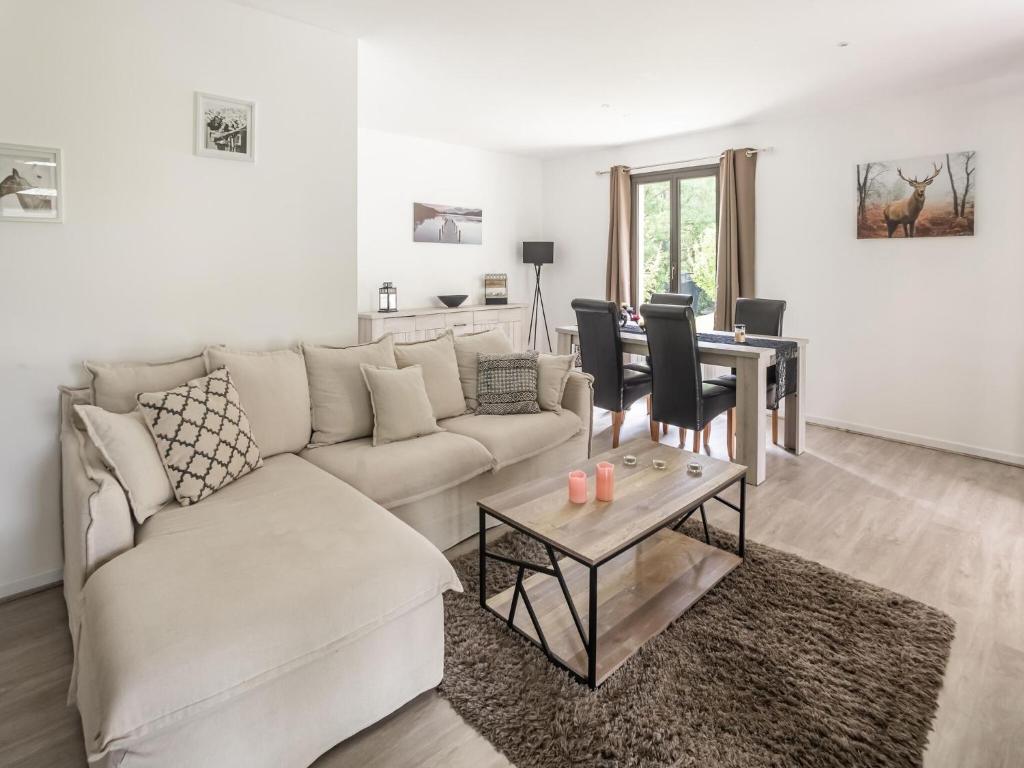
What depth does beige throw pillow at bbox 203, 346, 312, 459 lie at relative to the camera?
256 centimetres

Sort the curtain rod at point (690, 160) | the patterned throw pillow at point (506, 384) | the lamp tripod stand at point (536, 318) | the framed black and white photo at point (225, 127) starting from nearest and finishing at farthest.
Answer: the framed black and white photo at point (225, 127), the patterned throw pillow at point (506, 384), the curtain rod at point (690, 160), the lamp tripod stand at point (536, 318)

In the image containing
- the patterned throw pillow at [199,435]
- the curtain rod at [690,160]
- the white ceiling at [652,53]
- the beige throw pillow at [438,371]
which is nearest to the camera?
the patterned throw pillow at [199,435]

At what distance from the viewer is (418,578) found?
1733 mm

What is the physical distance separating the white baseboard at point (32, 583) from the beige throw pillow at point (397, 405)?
4.73 feet

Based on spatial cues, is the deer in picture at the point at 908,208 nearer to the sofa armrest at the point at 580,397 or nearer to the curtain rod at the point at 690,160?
the curtain rod at the point at 690,160

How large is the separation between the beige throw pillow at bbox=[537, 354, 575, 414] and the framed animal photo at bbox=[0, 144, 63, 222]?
235cm

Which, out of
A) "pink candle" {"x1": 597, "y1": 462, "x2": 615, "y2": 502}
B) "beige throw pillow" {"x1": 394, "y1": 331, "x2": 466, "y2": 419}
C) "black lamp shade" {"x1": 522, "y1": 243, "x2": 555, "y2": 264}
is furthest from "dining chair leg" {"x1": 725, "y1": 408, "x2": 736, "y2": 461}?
"black lamp shade" {"x1": 522, "y1": 243, "x2": 555, "y2": 264}

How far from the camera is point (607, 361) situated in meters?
4.09

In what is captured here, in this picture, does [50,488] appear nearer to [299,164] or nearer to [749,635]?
[299,164]

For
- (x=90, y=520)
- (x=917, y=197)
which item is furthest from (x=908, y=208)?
(x=90, y=520)

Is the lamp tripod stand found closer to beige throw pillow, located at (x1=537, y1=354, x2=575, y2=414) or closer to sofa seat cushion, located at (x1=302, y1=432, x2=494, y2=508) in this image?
beige throw pillow, located at (x1=537, y1=354, x2=575, y2=414)

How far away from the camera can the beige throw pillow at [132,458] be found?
1953mm

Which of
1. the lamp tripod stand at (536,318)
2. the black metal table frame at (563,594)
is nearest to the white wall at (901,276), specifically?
the lamp tripod stand at (536,318)

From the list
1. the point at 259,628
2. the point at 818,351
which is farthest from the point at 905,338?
the point at 259,628
